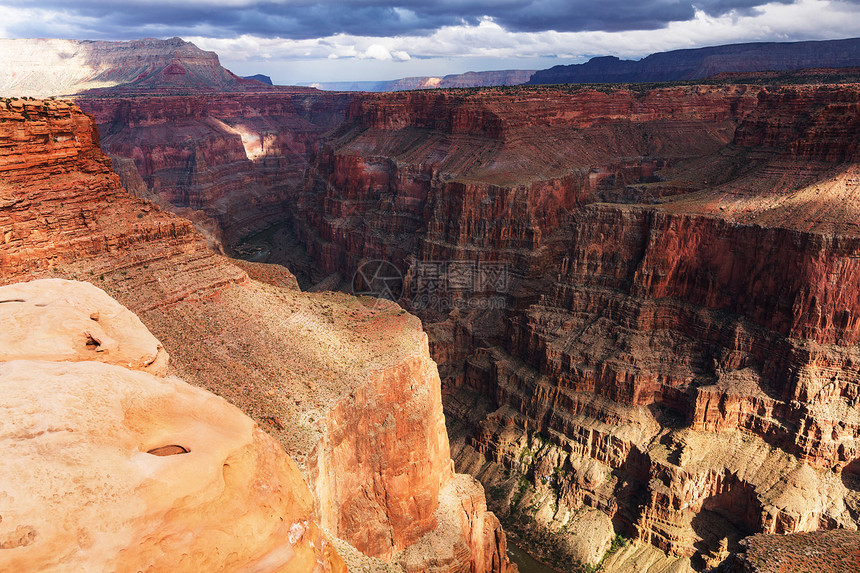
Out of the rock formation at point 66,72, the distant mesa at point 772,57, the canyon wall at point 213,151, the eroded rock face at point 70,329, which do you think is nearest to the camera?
the eroded rock face at point 70,329

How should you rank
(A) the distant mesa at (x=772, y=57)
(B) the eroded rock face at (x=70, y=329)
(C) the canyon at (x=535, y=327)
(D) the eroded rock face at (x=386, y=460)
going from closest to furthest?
(B) the eroded rock face at (x=70, y=329), (D) the eroded rock face at (x=386, y=460), (C) the canyon at (x=535, y=327), (A) the distant mesa at (x=772, y=57)

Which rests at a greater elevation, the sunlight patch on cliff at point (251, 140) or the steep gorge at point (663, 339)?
the sunlight patch on cliff at point (251, 140)

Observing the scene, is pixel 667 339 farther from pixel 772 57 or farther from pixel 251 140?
pixel 772 57

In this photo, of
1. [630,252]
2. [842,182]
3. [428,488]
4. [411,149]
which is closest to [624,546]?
[428,488]

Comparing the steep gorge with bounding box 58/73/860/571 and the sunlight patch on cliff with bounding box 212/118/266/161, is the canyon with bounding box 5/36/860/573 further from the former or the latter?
the sunlight patch on cliff with bounding box 212/118/266/161

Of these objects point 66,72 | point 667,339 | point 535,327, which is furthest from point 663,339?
point 66,72

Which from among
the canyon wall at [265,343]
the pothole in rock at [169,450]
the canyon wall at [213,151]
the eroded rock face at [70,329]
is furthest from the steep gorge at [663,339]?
the canyon wall at [213,151]

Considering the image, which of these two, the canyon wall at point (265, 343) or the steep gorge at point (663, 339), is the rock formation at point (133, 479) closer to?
the canyon wall at point (265, 343)
